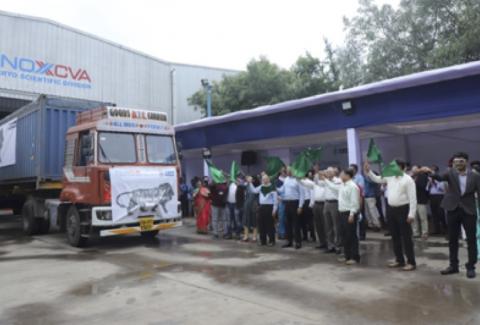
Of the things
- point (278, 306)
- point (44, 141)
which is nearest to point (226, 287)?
point (278, 306)

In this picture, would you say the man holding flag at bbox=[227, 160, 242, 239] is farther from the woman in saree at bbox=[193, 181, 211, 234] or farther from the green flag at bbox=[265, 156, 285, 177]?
the woman in saree at bbox=[193, 181, 211, 234]

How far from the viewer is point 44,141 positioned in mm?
10484

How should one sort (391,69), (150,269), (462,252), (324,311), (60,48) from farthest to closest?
(391,69) → (60,48) → (462,252) → (150,269) → (324,311)

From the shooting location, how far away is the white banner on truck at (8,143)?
40.5 feet

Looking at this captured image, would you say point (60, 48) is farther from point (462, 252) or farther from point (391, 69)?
point (462, 252)

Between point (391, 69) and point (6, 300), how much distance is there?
76.9 ft

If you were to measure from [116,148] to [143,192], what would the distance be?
1.20 metres

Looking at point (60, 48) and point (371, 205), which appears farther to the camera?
point (60, 48)

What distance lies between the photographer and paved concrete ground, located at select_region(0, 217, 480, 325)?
182 inches

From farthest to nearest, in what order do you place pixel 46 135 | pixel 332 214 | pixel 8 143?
pixel 8 143, pixel 46 135, pixel 332 214

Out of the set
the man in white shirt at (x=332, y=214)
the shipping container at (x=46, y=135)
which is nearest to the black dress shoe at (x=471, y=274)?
the man in white shirt at (x=332, y=214)

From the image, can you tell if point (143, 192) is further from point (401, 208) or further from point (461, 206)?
point (461, 206)

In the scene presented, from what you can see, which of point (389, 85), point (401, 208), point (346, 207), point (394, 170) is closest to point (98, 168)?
point (346, 207)

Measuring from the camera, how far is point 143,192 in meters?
9.30
